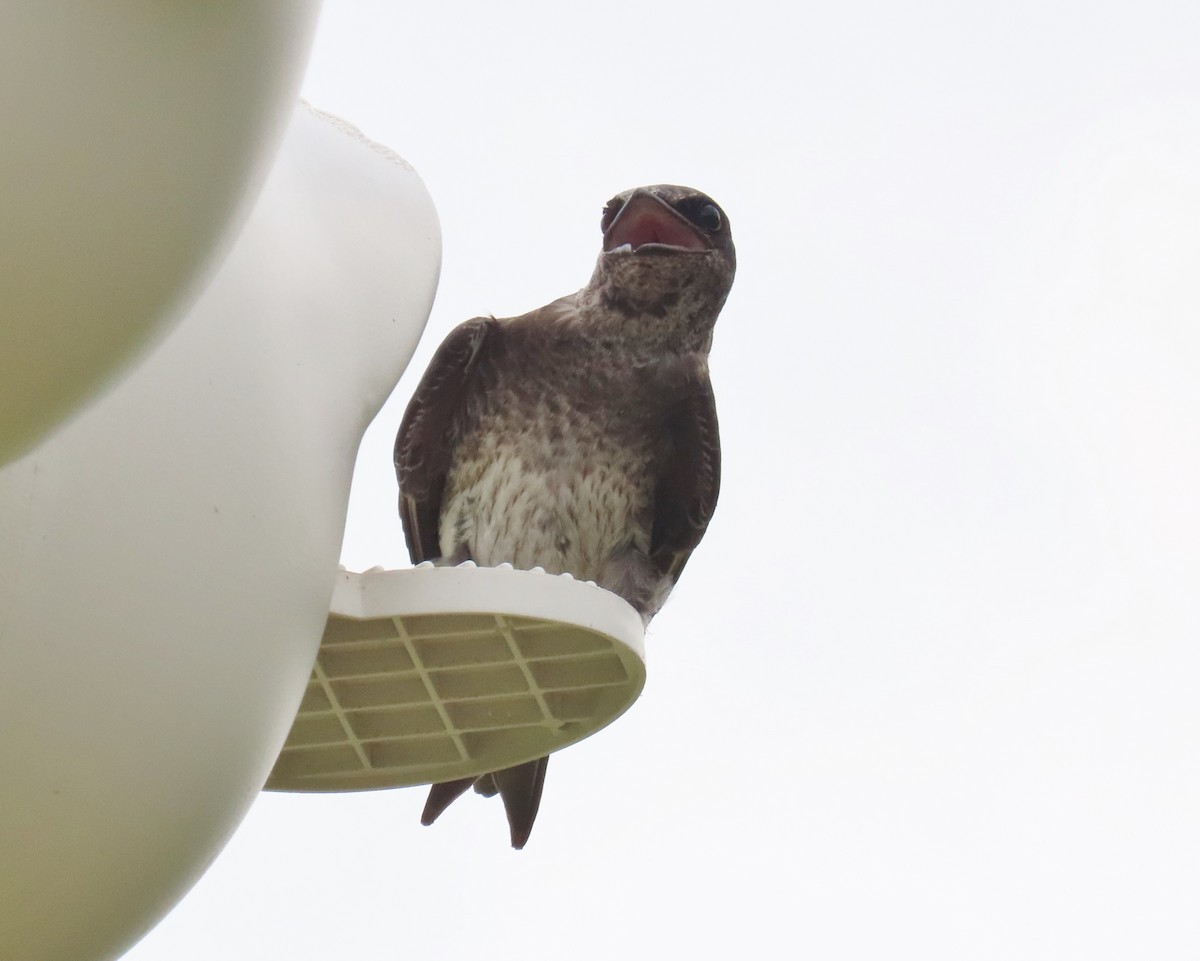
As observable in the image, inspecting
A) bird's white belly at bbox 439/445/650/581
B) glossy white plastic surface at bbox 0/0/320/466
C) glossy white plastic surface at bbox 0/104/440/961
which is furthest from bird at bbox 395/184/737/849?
glossy white plastic surface at bbox 0/0/320/466

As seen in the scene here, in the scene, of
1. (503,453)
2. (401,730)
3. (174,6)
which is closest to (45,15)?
(174,6)

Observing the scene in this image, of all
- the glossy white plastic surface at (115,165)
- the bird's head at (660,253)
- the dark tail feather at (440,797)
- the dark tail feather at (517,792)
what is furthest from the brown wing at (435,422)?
the glossy white plastic surface at (115,165)

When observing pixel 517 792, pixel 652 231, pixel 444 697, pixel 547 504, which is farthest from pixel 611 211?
pixel 444 697

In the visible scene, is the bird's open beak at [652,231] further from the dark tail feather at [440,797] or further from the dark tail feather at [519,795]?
the dark tail feather at [440,797]

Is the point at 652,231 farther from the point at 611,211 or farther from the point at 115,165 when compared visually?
the point at 115,165

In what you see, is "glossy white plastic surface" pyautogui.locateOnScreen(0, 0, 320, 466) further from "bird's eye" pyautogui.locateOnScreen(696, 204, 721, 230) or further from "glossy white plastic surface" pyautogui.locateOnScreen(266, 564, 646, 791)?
"bird's eye" pyautogui.locateOnScreen(696, 204, 721, 230)

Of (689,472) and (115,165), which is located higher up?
(115,165)
